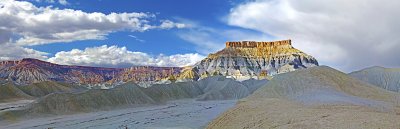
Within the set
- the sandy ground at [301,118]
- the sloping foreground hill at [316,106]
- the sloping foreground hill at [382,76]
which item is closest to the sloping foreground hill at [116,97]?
the sloping foreground hill at [382,76]

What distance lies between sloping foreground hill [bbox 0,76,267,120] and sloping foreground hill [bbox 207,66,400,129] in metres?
30.5

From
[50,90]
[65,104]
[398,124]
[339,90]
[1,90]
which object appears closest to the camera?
[398,124]

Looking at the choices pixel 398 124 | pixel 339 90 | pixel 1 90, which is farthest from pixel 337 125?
pixel 1 90

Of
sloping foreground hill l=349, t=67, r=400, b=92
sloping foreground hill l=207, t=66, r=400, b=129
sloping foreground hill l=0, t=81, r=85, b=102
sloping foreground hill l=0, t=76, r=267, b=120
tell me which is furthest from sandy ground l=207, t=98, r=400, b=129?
sloping foreground hill l=0, t=81, r=85, b=102

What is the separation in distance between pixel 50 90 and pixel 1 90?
1901 centimetres

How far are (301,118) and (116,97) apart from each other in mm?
53509

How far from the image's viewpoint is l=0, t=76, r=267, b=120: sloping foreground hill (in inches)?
2295

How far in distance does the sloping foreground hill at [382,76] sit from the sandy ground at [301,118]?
39216mm

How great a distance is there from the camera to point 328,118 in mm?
20375

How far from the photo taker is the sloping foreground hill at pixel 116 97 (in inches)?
2295

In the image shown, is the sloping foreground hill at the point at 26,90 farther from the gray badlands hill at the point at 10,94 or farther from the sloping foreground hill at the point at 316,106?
the sloping foreground hill at the point at 316,106

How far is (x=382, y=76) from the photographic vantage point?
6581 cm

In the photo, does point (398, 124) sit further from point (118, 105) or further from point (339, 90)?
point (118, 105)

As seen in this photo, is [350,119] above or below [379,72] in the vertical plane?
below
